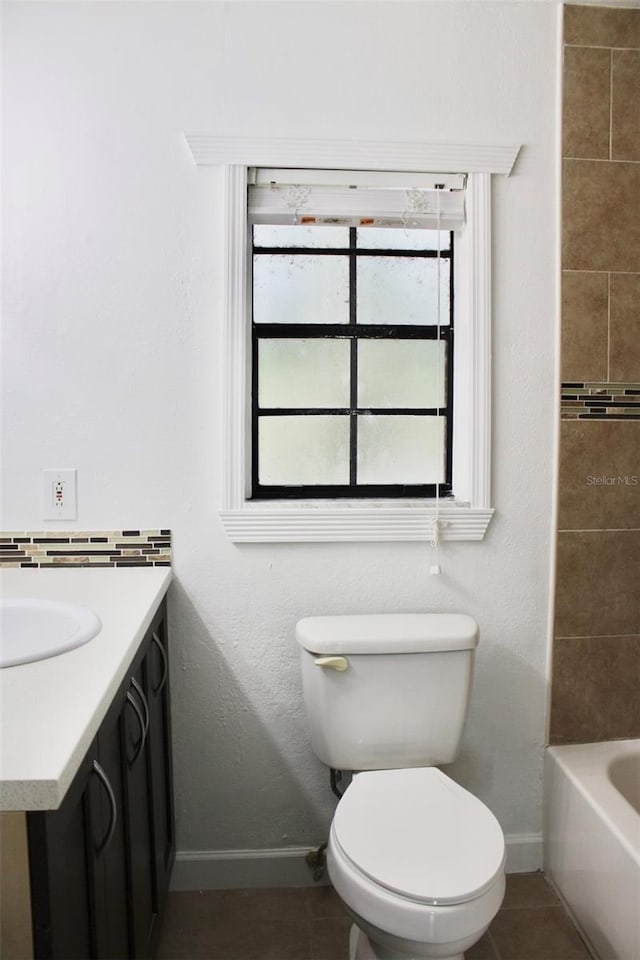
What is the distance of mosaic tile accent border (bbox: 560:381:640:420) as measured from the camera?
5.57 feet

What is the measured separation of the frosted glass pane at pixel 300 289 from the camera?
1.77 m

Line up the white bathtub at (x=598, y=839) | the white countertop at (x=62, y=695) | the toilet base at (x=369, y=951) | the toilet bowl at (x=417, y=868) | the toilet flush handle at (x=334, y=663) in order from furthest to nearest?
the toilet flush handle at (x=334, y=663), the white bathtub at (x=598, y=839), the toilet base at (x=369, y=951), the toilet bowl at (x=417, y=868), the white countertop at (x=62, y=695)

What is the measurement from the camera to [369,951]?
133 cm

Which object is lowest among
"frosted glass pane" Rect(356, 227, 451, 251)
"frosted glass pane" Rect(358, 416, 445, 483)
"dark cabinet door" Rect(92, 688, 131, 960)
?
"dark cabinet door" Rect(92, 688, 131, 960)

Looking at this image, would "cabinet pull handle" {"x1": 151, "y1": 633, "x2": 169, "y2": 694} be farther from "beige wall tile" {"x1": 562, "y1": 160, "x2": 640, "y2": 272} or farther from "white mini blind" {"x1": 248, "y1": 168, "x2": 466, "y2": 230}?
"beige wall tile" {"x1": 562, "y1": 160, "x2": 640, "y2": 272}

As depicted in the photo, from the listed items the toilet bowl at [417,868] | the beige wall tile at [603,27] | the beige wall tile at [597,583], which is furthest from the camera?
the beige wall tile at [597,583]

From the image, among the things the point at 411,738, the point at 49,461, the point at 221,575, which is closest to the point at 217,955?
the point at 411,738

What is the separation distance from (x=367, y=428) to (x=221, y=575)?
580 mm

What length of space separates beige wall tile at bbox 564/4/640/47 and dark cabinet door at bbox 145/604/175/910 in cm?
182

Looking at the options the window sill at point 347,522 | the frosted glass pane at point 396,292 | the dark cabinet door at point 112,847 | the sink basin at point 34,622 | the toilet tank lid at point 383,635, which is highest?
the frosted glass pane at point 396,292

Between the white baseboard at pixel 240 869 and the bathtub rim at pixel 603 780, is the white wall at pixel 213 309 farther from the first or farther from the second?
the bathtub rim at pixel 603 780

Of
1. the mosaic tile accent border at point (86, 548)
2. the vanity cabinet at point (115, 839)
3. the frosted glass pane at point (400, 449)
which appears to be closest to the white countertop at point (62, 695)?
the vanity cabinet at point (115, 839)

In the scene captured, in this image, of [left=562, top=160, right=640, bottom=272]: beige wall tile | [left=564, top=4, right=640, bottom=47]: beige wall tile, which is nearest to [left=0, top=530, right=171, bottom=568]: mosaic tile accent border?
[left=562, top=160, right=640, bottom=272]: beige wall tile

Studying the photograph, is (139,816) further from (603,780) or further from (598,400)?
(598,400)
